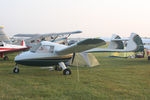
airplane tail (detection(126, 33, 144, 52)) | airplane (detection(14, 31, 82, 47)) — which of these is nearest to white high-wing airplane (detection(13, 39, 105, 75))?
airplane tail (detection(126, 33, 144, 52))

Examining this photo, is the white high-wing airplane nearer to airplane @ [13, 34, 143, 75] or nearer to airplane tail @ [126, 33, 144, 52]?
airplane @ [13, 34, 143, 75]

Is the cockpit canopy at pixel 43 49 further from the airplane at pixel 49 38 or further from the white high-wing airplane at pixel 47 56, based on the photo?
the airplane at pixel 49 38

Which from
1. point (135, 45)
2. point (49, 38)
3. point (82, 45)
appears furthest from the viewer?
point (49, 38)

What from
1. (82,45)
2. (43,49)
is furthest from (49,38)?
(82,45)

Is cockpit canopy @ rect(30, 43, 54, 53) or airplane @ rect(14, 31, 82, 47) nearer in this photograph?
cockpit canopy @ rect(30, 43, 54, 53)

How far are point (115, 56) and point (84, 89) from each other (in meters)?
15.1

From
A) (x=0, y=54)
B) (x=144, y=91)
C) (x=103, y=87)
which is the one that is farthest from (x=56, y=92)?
(x=0, y=54)

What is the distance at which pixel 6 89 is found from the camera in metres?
5.86

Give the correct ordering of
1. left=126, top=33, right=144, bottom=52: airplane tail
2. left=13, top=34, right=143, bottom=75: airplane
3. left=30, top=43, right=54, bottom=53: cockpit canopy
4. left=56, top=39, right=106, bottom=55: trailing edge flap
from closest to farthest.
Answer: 1. left=56, top=39, right=106, bottom=55: trailing edge flap
2. left=13, top=34, right=143, bottom=75: airplane
3. left=30, top=43, right=54, bottom=53: cockpit canopy
4. left=126, top=33, right=144, bottom=52: airplane tail

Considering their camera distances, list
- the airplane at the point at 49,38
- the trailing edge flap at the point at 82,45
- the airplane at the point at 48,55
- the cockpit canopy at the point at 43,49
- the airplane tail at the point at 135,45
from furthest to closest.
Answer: the airplane at the point at 49,38 → the airplane tail at the point at 135,45 → the cockpit canopy at the point at 43,49 → the airplane at the point at 48,55 → the trailing edge flap at the point at 82,45

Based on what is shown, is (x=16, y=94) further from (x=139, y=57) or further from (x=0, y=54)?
(x=139, y=57)

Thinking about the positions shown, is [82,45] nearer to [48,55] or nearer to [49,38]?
[48,55]

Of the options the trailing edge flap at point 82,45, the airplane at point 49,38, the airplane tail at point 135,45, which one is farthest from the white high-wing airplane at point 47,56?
the airplane at point 49,38

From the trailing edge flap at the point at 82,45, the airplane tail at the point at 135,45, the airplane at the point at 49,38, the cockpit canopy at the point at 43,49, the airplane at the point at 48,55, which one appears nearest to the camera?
the trailing edge flap at the point at 82,45
